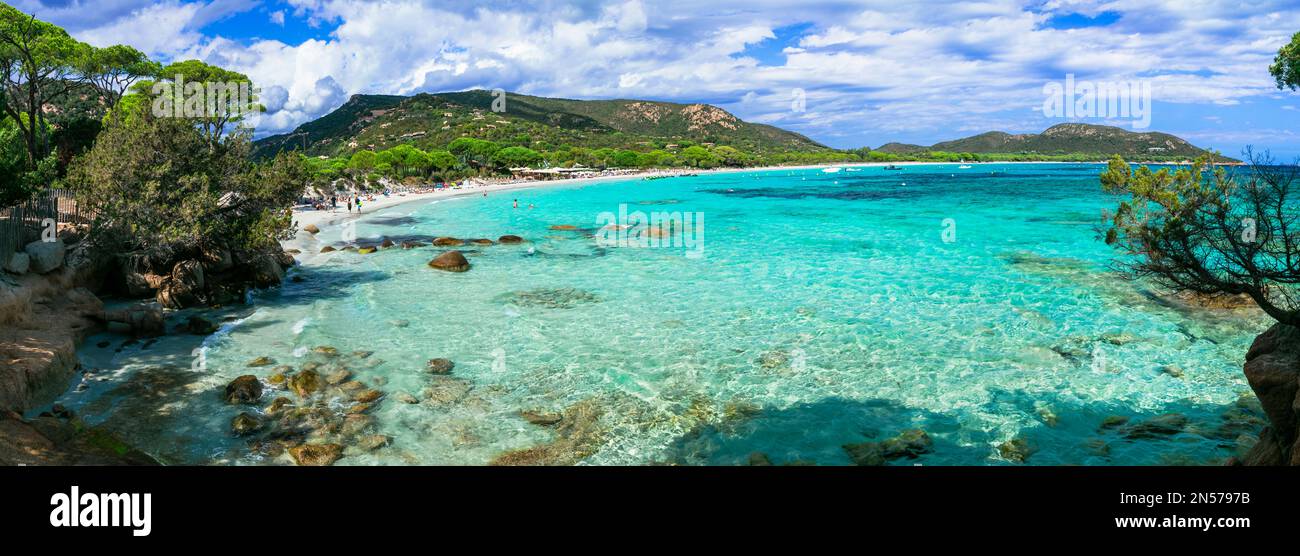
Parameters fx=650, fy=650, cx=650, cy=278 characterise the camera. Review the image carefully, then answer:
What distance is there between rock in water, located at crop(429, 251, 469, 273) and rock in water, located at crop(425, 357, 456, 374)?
12701mm

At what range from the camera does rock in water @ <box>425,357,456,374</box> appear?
48.5ft

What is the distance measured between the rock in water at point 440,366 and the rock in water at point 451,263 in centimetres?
1270

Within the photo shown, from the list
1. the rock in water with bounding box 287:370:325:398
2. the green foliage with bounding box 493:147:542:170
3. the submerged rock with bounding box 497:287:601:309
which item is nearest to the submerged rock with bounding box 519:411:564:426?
the rock in water with bounding box 287:370:325:398

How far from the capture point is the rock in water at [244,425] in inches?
442

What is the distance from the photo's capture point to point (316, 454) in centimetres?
1045

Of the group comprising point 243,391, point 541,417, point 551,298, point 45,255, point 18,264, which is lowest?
point 541,417

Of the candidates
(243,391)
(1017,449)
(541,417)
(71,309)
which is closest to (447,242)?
(71,309)

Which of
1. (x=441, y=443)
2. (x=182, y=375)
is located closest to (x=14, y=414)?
(x=182, y=375)

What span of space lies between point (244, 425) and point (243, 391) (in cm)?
162

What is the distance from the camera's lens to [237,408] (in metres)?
12.2

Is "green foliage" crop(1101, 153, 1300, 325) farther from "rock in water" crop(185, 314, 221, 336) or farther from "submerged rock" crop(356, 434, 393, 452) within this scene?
"rock in water" crop(185, 314, 221, 336)

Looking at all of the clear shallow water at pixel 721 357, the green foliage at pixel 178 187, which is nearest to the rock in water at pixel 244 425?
the clear shallow water at pixel 721 357

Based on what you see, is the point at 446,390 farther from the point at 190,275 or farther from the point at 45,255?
the point at 190,275
